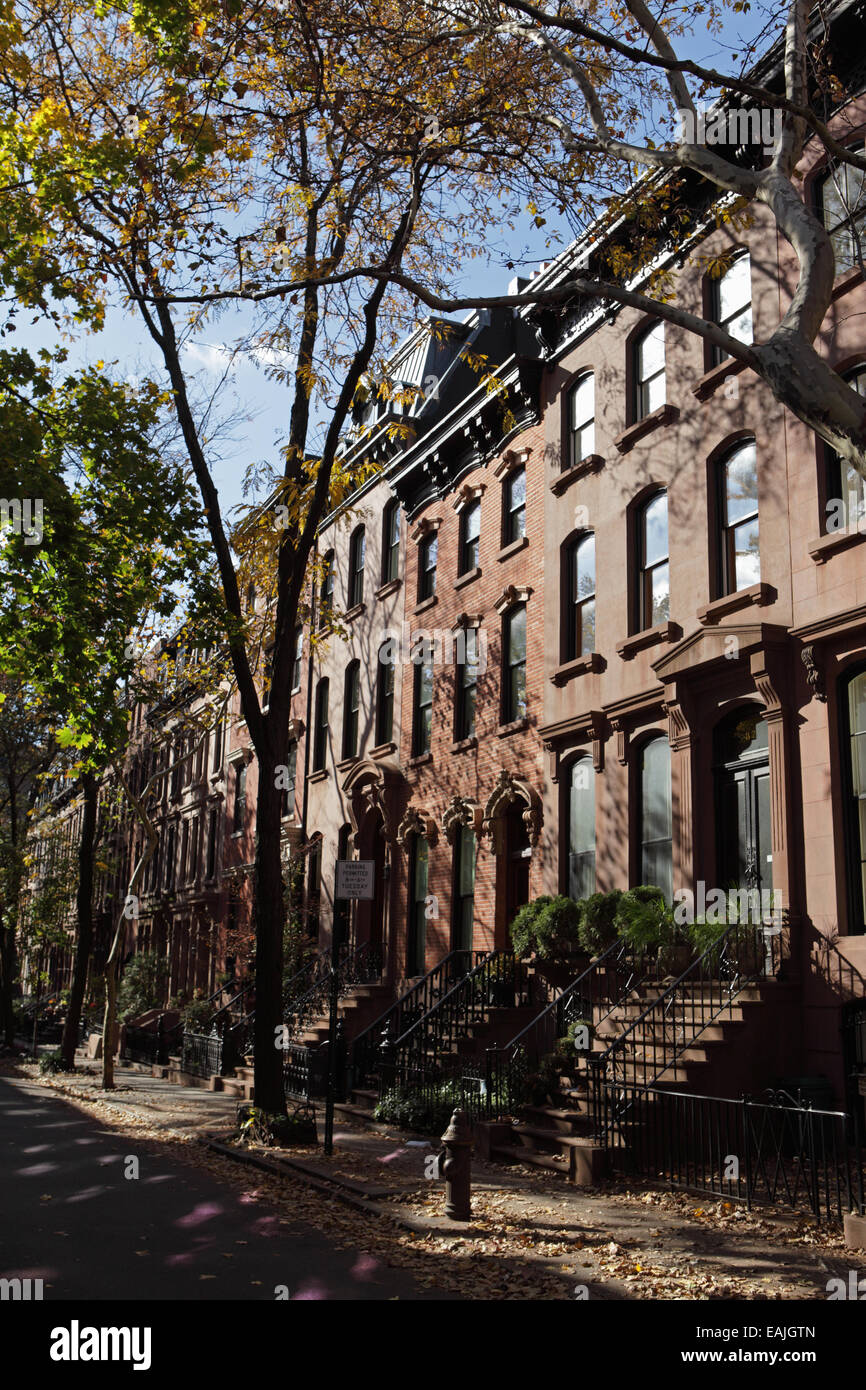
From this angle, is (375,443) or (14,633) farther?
(375,443)

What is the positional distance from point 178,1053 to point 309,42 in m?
23.6

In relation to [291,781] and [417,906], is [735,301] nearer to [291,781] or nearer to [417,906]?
[417,906]

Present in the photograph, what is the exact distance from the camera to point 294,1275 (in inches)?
305

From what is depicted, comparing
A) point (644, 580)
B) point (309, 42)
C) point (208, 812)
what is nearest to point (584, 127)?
point (309, 42)

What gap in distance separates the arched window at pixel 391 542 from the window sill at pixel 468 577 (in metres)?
3.54

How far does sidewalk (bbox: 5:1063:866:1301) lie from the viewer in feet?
24.7

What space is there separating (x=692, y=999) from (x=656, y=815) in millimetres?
3514

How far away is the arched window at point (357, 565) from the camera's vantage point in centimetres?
2752

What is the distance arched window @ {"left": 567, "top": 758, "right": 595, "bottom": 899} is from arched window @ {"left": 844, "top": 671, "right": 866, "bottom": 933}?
5.33 m

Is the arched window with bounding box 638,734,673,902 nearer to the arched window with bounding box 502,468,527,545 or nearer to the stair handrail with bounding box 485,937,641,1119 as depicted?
the stair handrail with bounding box 485,937,641,1119

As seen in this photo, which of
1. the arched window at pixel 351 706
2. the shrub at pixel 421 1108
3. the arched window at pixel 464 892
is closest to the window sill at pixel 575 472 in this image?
the arched window at pixel 464 892

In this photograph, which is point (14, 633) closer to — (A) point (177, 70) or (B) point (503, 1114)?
(A) point (177, 70)

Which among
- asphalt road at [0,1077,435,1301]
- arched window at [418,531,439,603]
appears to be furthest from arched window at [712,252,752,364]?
asphalt road at [0,1077,435,1301]

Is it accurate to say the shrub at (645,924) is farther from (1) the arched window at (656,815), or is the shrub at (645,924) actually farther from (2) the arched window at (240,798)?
(2) the arched window at (240,798)
